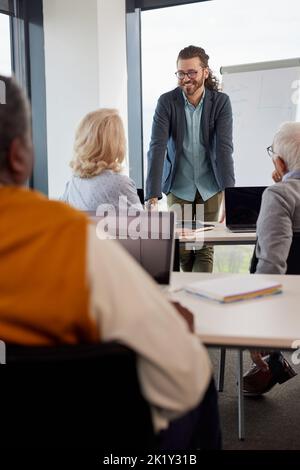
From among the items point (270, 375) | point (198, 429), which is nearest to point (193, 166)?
point (270, 375)

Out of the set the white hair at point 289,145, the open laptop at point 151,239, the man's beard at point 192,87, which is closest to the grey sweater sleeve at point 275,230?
the white hair at point 289,145

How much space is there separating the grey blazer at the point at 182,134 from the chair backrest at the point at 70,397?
2.80m

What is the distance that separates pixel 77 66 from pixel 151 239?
2961 mm

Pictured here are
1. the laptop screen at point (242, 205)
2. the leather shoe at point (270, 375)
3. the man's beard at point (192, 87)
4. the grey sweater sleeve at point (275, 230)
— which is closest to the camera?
the grey sweater sleeve at point (275, 230)

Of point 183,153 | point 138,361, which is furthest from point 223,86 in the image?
point 138,361

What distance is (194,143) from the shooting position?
3.58 m

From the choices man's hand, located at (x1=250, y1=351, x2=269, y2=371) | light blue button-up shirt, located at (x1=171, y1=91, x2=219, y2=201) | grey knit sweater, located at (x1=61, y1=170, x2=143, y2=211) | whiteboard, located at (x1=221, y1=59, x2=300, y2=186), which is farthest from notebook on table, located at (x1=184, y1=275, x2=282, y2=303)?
whiteboard, located at (x1=221, y1=59, x2=300, y2=186)

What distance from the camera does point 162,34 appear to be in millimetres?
4727

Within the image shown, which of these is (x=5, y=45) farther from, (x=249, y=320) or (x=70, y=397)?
(x=70, y=397)

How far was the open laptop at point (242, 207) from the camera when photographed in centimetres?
291

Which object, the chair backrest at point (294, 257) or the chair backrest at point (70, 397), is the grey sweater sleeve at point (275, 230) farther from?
the chair backrest at point (70, 397)

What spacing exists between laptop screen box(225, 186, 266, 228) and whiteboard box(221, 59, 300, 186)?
1.53 m

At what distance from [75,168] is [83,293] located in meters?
1.79

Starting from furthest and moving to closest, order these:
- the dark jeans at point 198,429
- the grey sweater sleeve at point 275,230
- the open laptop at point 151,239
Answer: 1. the grey sweater sleeve at point 275,230
2. the open laptop at point 151,239
3. the dark jeans at point 198,429
